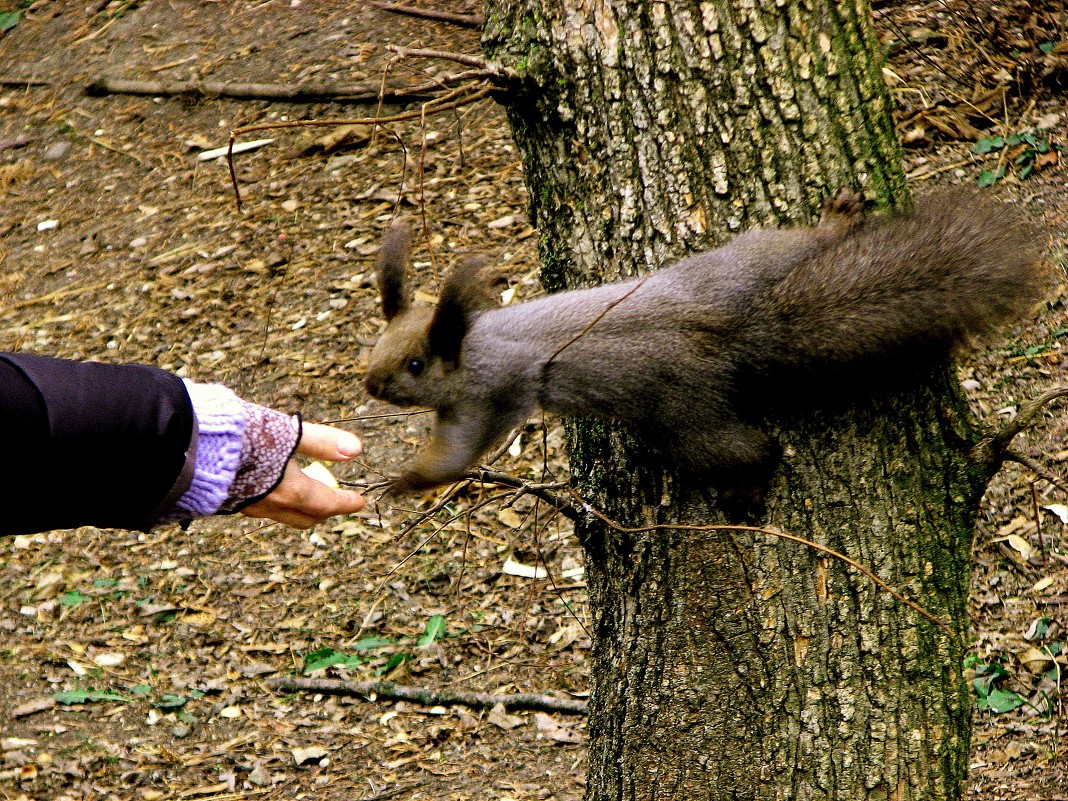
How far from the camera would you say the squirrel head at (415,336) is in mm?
2912

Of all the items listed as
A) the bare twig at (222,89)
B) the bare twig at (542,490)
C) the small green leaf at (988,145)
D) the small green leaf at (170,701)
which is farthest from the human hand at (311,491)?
the small green leaf at (988,145)

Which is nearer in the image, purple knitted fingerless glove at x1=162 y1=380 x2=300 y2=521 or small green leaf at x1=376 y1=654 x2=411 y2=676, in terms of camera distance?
purple knitted fingerless glove at x1=162 y1=380 x2=300 y2=521

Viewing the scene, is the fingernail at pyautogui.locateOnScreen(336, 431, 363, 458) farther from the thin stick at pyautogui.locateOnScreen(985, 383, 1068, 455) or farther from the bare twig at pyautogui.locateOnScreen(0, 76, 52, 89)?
the bare twig at pyautogui.locateOnScreen(0, 76, 52, 89)

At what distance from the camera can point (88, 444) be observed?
2.00 metres

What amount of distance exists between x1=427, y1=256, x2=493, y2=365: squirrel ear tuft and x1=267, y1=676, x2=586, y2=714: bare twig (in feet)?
5.13

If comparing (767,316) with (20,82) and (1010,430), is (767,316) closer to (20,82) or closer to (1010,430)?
(1010,430)

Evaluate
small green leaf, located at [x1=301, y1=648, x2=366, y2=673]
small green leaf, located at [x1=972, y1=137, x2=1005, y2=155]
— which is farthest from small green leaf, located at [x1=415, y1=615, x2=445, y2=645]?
small green leaf, located at [x1=972, y1=137, x2=1005, y2=155]

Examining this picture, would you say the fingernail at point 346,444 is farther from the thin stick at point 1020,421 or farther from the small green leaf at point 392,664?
the small green leaf at point 392,664

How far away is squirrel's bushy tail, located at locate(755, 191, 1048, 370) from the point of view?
2.32 metres

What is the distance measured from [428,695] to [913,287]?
250cm

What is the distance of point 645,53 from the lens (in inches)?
92.7

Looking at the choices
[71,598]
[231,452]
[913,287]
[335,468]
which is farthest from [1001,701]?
[71,598]

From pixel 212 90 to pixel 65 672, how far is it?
156 inches

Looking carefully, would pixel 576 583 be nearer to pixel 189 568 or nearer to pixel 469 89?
pixel 189 568
